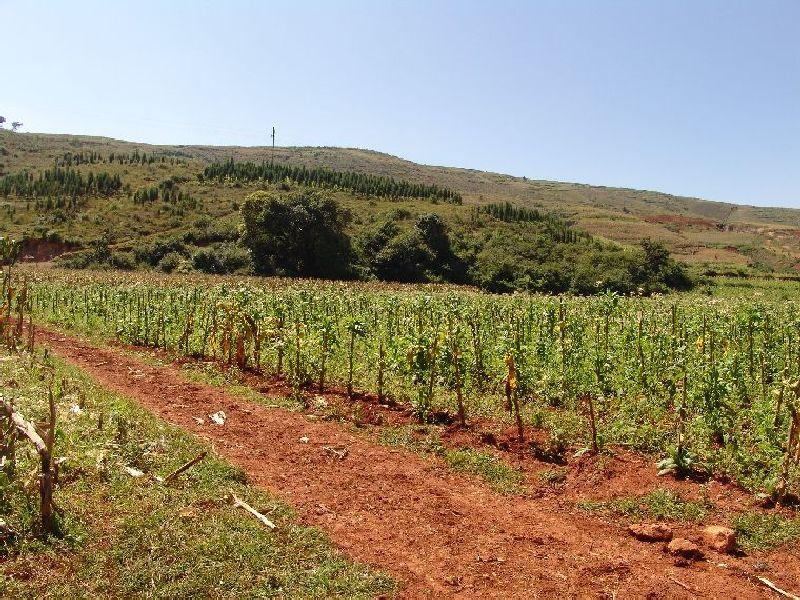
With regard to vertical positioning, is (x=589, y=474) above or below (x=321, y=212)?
below

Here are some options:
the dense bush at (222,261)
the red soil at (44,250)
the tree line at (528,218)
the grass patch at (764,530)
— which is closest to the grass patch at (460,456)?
the grass patch at (764,530)

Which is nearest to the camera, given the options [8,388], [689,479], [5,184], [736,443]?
[689,479]

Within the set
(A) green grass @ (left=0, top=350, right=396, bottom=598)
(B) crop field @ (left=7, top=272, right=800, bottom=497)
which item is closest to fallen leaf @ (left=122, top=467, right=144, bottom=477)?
(A) green grass @ (left=0, top=350, right=396, bottom=598)

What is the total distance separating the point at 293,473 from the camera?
8.55 metres

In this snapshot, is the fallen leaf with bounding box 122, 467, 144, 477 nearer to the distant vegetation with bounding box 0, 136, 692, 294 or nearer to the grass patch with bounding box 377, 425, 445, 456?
the grass patch with bounding box 377, 425, 445, 456

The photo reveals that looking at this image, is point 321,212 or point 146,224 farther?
point 146,224

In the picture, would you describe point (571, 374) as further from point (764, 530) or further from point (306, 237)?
point (306, 237)

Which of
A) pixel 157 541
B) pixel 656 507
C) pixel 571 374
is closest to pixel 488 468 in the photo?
pixel 656 507

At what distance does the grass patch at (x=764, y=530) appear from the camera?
6.65 meters

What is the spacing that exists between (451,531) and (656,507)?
2698 millimetres

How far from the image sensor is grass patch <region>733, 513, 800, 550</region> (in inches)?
262

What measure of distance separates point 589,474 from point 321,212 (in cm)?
4762

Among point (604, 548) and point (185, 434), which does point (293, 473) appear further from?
point (604, 548)

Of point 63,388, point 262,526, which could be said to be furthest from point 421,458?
point 63,388
